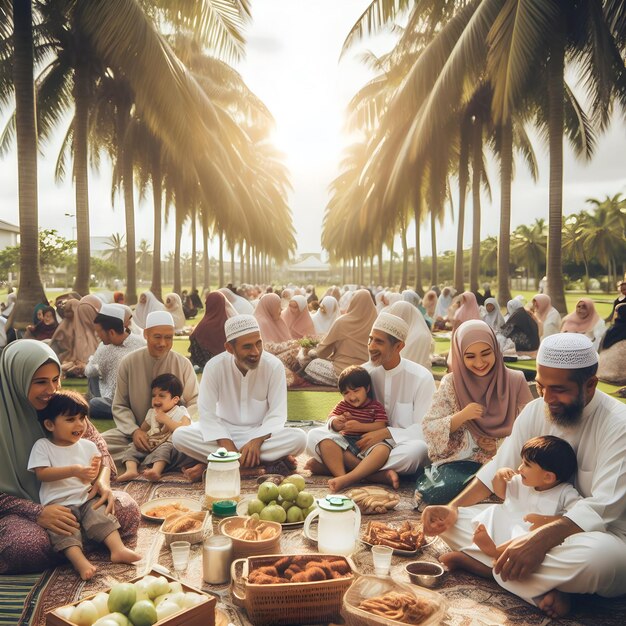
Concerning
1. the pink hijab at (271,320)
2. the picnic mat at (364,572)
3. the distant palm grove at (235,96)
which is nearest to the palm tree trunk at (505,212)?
the distant palm grove at (235,96)

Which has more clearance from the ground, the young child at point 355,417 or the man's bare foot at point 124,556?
the young child at point 355,417

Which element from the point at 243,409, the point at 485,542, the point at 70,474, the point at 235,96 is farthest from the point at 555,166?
the point at 235,96

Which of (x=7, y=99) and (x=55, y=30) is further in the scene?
(x=7, y=99)

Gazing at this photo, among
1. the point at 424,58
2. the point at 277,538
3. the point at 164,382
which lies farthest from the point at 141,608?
the point at 424,58

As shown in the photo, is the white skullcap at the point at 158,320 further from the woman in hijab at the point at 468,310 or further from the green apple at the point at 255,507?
the woman in hijab at the point at 468,310

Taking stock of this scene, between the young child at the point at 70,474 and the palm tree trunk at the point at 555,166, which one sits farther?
the palm tree trunk at the point at 555,166

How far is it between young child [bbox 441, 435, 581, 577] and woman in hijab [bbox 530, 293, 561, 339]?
8.08 meters

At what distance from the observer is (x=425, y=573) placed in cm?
278

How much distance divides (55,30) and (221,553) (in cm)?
1168

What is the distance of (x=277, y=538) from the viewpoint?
282 cm

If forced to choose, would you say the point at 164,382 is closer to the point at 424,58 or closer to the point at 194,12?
the point at 194,12

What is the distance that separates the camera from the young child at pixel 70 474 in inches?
115

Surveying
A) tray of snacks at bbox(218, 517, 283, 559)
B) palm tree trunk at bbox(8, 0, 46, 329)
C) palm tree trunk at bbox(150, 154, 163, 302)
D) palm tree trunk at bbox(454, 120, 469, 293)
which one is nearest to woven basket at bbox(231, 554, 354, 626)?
tray of snacks at bbox(218, 517, 283, 559)

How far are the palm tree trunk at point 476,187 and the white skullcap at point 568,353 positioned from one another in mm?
14134
